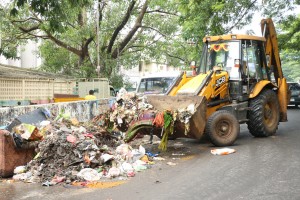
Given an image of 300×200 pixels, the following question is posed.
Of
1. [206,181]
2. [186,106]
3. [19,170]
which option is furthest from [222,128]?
[19,170]

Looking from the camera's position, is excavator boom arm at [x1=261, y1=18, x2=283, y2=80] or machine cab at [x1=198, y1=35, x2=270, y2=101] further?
excavator boom arm at [x1=261, y1=18, x2=283, y2=80]

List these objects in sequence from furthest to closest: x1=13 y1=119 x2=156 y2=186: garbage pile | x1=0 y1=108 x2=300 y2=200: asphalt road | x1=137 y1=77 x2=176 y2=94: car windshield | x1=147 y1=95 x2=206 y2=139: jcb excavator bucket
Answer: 1. x1=137 y1=77 x2=176 y2=94: car windshield
2. x1=147 y1=95 x2=206 y2=139: jcb excavator bucket
3. x1=13 y1=119 x2=156 y2=186: garbage pile
4. x1=0 y1=108 x2=300 y2=200: asphalt road

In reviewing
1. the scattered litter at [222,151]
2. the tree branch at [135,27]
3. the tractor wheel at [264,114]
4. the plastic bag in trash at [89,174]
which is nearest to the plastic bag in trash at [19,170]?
the plastic bag in trash at [89,174]

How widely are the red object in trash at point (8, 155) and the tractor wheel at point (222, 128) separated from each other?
13.7 feet

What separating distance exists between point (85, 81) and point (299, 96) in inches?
501

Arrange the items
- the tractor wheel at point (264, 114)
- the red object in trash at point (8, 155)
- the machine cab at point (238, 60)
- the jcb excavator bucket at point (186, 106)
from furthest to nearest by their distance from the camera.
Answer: the tractor wheel at point (264, 114)
the machine cab at point (238, 60)
the jcb excavator bucket at point (186, 106)
the red object in trash at point (8, 155)

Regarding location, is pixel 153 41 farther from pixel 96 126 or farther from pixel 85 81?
pixel 96 126

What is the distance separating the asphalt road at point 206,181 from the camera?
17.5ft

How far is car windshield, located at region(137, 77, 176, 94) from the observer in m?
15.8

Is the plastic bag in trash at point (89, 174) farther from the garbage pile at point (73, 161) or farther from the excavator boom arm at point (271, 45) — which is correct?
the excavator boom arm at point (271, 45)

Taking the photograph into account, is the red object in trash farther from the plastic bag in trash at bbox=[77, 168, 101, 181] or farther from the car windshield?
the car windshield

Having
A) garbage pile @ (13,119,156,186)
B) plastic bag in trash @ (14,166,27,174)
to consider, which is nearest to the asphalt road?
garbage pile @ (13,119,156,186)

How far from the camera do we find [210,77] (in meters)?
9.19

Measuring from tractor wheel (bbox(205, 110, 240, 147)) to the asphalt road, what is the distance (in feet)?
1.63
